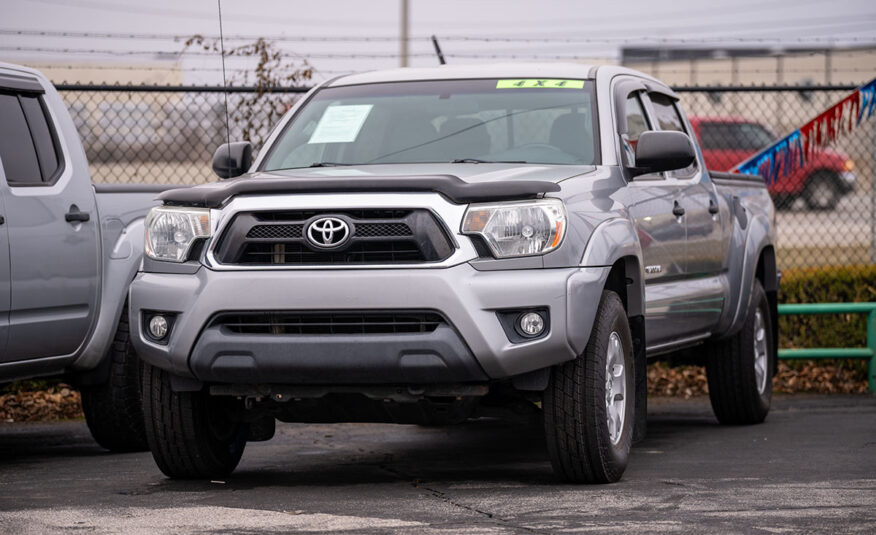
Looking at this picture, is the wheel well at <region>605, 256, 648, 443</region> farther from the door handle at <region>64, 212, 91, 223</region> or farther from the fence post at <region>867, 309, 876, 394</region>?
the fence post at <region>867, 309, 876, 394</region>

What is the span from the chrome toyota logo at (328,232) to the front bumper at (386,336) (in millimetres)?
118

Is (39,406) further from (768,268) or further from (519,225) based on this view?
(519,225)

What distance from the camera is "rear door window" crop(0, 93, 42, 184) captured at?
6828 mm

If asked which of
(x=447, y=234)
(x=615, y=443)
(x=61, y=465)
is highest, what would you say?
(x=447, y=234)

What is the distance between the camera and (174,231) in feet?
19.3

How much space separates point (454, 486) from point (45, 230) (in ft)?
7.79

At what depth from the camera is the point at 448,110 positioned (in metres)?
6.98

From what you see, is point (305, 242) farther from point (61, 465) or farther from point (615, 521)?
point (61, 465)

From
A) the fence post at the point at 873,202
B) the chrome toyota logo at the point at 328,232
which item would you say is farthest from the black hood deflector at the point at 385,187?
the fence post at the point at 873,202

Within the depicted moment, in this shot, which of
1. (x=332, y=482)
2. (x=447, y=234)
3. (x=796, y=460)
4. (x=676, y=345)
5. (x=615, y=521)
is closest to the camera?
(x=615, y=521)

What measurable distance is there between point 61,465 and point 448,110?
2.65m

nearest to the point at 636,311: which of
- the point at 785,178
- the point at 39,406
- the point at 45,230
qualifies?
the point at 45,230

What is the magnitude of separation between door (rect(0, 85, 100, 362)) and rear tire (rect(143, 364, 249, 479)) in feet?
2.96

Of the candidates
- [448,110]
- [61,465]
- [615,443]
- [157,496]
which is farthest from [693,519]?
[61,465]
